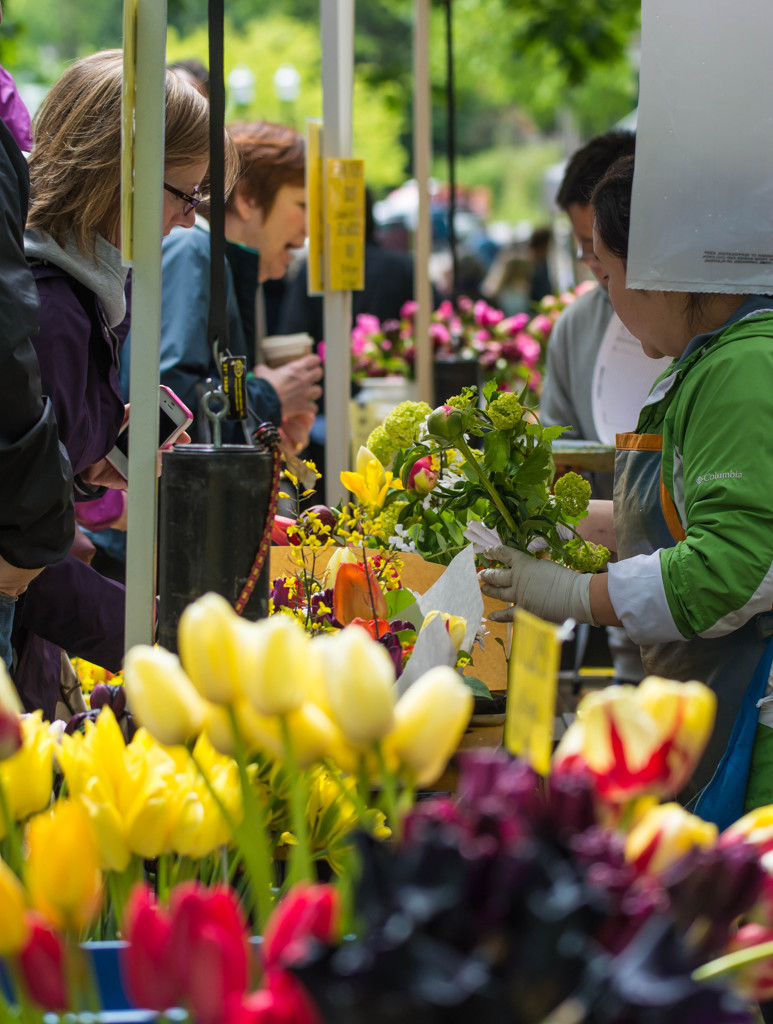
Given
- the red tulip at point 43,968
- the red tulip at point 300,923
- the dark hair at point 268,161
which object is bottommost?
the red tulip at point 43,968

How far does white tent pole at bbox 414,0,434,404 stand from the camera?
360cm

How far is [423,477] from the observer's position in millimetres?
1685

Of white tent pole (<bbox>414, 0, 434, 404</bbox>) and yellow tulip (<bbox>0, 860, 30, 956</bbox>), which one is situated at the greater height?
white tent pole (<bbox>414, 0, 434, 404</bbox>)

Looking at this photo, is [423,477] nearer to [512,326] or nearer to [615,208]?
[615,208]

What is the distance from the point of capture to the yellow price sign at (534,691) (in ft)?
2.19

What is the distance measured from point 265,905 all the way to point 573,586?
0.94 m

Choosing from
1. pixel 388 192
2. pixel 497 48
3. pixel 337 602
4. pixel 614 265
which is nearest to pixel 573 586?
pixel 337 602

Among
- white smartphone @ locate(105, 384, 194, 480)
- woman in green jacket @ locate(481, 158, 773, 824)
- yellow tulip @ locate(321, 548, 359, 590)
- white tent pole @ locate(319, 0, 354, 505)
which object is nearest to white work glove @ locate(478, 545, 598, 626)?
woman in green jacket @ locate(481, 158, 773, 824)

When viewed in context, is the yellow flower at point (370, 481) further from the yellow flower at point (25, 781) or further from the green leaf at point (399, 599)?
the yellow flower at point (25, 781)

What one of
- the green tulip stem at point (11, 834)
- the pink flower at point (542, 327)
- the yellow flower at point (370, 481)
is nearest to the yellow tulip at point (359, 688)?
the green tulip stem at point (11, 834)

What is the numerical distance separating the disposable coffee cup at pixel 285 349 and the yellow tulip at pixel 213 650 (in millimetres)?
2629

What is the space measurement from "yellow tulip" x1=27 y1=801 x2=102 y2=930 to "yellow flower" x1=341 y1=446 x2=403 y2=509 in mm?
1098

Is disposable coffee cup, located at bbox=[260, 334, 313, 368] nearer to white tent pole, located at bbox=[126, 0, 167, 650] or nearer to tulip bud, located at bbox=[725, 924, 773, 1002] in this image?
white tent pole, located at bbox=[126, 0, 167, 650]

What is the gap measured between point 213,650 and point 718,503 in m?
0.97
